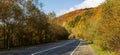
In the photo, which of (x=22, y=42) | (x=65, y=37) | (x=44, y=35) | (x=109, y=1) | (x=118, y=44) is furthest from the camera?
(x=65, y=37)

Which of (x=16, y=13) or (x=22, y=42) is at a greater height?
(x=16, y=13)

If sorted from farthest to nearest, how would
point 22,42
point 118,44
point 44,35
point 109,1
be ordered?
point 44,35, point 22,42, point 109,1, point 118,44

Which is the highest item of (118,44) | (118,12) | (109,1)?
(109,1)

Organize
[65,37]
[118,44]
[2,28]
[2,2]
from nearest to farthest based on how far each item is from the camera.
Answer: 1. [118,44]
2. [2,2]
3. [2,28]
4. [65,37]

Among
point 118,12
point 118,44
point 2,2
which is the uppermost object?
point 2,2

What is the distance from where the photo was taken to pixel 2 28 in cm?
6075

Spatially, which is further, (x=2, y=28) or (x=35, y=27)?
(x=35, y=27)

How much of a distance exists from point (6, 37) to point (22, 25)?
16.7 ft

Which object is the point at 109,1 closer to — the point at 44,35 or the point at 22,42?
the point at 22,42

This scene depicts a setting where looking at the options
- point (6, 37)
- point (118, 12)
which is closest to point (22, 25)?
point (6, 37)

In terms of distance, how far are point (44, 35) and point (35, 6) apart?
88.3 ft

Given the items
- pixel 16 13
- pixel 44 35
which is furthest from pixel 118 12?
pixel 44 35

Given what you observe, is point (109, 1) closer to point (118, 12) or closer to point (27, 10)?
point (118, 12)

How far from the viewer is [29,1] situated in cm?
7631
